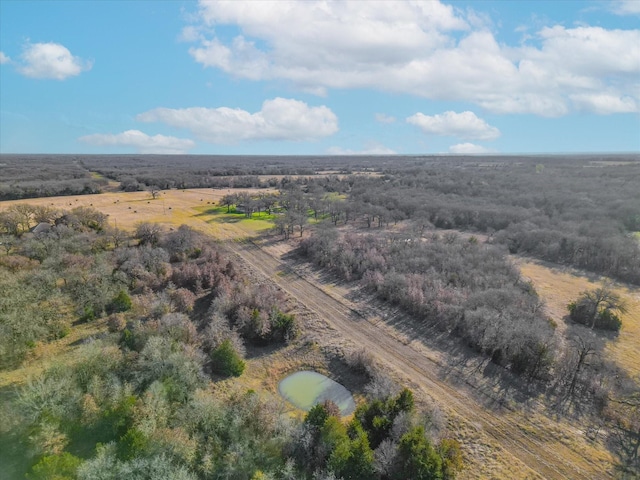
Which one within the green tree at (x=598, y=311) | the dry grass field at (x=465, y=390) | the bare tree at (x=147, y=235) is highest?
the bare tree at (x=147, y=235)

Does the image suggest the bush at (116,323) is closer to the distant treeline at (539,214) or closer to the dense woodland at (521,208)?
the dense woodland at (521,208)

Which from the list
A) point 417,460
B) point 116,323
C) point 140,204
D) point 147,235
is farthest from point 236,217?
point 417,460

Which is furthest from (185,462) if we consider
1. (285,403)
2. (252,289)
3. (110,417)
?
(252,289)

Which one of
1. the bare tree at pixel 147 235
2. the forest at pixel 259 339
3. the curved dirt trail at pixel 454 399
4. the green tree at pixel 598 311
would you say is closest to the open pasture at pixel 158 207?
the bare tree at pixel 147 235

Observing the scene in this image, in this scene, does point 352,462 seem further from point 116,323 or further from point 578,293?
point 578,293

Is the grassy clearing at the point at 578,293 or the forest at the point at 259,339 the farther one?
the grassy clearing at the point at 578,293

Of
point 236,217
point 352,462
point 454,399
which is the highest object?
point 352,462
